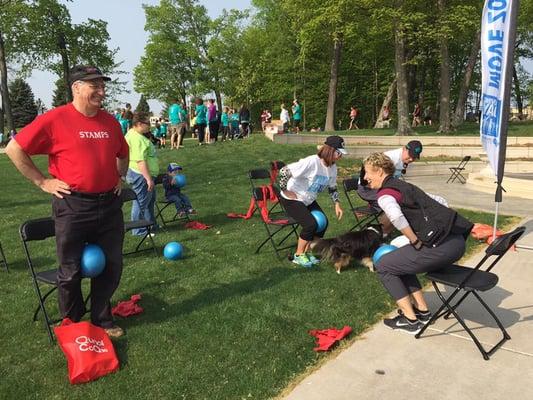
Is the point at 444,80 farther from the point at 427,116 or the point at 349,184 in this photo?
the point at 349,184

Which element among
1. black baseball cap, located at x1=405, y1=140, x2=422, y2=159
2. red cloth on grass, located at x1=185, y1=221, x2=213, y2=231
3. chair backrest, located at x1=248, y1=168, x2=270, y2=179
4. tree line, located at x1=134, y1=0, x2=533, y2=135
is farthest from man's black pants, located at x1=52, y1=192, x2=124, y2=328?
tree line, located at x1=134, y1=0, x2=533, y2=135

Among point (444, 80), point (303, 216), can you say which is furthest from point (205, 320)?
point (444, 80)

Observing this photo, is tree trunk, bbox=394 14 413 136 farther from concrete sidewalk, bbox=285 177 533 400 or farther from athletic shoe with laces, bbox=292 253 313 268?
concrete sidewalk, bbox=285 177 533 400

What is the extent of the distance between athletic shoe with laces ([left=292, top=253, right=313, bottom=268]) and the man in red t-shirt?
8.30ft

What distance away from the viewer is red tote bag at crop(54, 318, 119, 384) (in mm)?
3328

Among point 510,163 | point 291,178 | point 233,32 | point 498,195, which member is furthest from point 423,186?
point 233,32

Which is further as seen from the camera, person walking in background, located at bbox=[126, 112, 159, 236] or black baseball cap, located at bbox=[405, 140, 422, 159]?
person walking in background, located at bbox=[126, 112, 159, 236]

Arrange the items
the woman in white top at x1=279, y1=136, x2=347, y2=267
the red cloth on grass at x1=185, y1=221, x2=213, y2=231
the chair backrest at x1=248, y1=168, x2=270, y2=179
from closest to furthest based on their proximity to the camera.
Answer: the woman in white top at x1=279, y1=136, x2=347, y2=267 → the chair backrest at x1=248, y1=168, x2=270, y2=179 → the red cloth on grass at x1=185, y1=221, x2=213, y2=231

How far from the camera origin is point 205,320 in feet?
14.2

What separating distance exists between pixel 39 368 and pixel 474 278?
3.39 m

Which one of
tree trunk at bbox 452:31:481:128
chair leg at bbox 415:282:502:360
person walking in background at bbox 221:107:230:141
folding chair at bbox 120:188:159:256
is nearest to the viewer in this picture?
chair leg at bbox 415:282:502:360

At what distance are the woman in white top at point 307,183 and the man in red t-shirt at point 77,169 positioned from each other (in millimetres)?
2287

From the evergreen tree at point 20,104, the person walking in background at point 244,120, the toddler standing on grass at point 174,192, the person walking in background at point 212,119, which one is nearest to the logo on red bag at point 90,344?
the toddler standing on grass at point 174,192

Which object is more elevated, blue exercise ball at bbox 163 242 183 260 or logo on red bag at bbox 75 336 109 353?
logo on red bag at bbox 75 336 109 353
